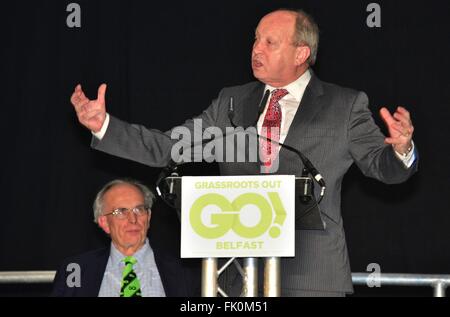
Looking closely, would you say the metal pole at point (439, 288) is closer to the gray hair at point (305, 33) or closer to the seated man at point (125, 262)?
the seated man at point (125, 262)

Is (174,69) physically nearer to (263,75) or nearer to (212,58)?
(212,58)

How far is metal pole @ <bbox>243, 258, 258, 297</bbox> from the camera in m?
2.84

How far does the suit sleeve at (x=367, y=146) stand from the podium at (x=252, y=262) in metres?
0.37

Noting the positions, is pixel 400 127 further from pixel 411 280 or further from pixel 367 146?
pixel 411 280

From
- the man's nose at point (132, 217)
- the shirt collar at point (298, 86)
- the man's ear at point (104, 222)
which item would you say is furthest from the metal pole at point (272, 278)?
the man's ear at point (104, 222)

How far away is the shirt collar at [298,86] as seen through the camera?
139 inches

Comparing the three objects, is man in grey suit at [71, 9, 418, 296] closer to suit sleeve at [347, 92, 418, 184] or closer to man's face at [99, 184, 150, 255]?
suit sleeve at [347, 92, 418, 184]

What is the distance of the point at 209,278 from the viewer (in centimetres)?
281

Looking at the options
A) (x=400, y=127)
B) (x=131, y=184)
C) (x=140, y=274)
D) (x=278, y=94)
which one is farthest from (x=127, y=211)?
(x=400, y=127)

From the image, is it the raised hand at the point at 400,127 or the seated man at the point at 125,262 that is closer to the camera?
the raised hand at the point at 400,127

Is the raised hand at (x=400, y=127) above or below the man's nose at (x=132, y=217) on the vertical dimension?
above

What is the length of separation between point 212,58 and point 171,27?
26 cm
